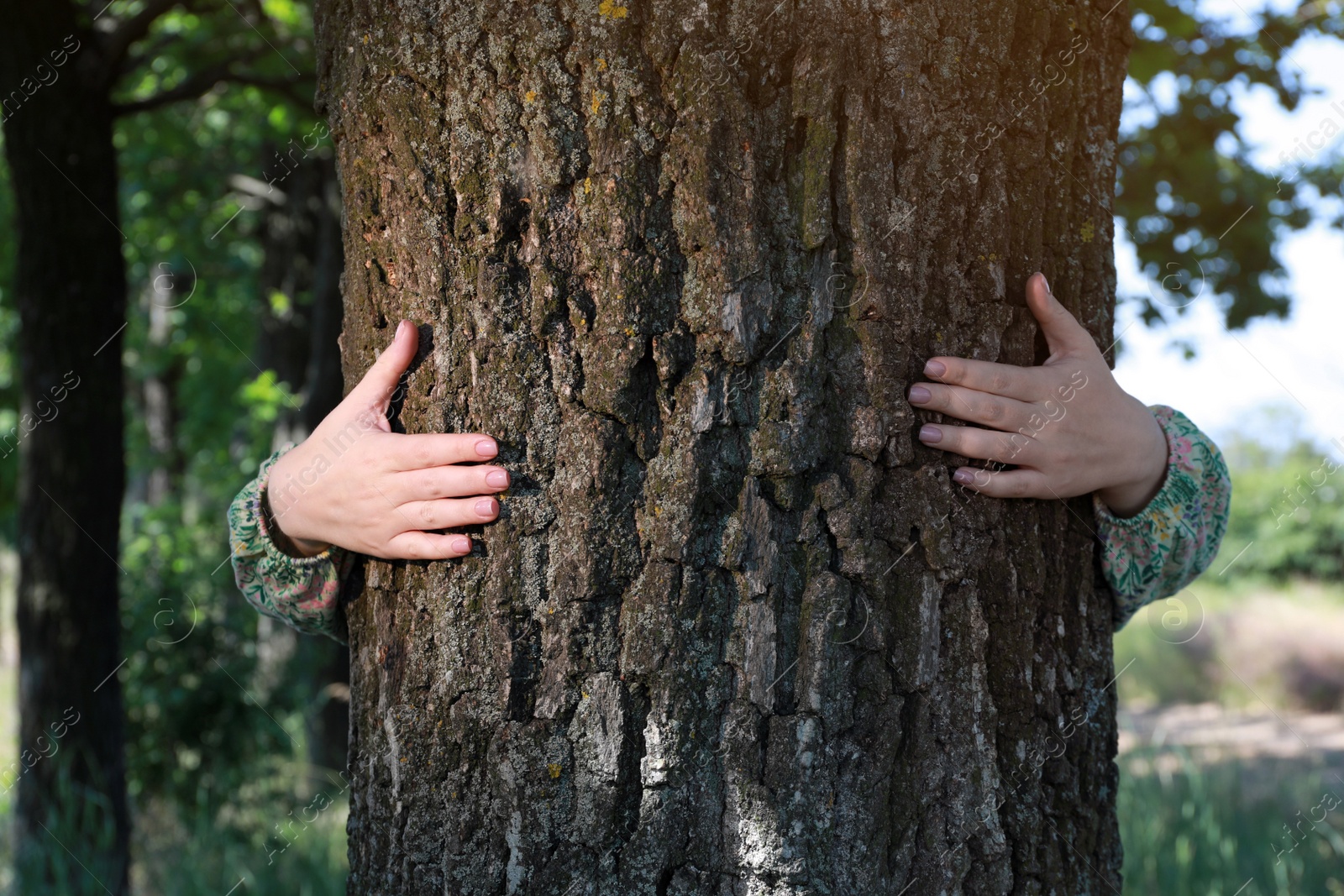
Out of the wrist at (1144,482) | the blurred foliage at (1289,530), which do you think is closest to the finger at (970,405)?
the wrist at (1144,482)

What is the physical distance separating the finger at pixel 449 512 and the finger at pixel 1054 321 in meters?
0.85

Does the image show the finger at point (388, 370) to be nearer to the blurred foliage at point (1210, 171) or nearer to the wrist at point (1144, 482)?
the wrist at point (1144, 482)

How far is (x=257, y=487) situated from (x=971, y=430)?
120cm

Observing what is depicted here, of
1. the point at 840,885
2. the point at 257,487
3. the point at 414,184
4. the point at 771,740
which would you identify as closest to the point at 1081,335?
the point at 771,740

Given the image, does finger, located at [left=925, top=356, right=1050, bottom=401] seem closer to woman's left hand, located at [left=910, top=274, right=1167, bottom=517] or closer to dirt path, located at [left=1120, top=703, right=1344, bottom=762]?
woman's left hand, located at [left=910, top=274, right=1167, bottom=517]

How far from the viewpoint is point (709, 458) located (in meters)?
1.26

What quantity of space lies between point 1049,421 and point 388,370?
3.21 ft

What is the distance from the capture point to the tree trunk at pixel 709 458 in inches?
49.1

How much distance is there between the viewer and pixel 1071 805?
56.3 inches

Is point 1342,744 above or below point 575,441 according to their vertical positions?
below

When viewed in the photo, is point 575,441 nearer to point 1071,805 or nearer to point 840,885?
point 840,885

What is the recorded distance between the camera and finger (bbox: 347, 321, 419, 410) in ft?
4.50

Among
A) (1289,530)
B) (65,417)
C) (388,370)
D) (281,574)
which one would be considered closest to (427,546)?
(388,370)

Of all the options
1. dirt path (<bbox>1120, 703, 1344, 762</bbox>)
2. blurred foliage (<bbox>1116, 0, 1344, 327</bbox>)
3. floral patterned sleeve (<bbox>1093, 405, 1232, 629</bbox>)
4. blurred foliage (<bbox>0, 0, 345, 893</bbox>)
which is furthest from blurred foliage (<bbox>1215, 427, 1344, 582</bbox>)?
floral patterned sleeve (<bbox>1093, 405, 1232, 629</bbox>)
